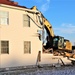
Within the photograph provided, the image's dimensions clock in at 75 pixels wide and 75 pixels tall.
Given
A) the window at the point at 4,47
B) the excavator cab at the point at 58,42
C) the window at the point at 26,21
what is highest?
the window at the point at 26,21

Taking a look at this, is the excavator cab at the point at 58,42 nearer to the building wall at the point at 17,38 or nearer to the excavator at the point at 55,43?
the excavator at the point at 55,43

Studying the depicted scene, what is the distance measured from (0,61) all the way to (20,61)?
2717 millimetres

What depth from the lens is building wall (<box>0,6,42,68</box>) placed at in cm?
2573

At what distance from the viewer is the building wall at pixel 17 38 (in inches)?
1013

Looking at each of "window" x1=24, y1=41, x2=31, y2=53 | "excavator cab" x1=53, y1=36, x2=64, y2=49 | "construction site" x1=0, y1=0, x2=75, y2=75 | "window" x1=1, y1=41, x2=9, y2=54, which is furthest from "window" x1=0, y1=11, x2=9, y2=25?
"excavator cab" x1=53, y1=36, x2=64, y2=49

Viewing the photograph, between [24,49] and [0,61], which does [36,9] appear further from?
[0,61]

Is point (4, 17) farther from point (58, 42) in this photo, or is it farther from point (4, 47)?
point (58, 42)

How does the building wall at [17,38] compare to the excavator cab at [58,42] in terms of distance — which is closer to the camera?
the building wall at [17,38]

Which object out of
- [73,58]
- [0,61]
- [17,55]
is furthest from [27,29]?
[73,58]

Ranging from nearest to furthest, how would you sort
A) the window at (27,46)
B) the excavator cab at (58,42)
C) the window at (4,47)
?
the window at (4,47) → the window at (27,46) → the excavator cab at (58,42)

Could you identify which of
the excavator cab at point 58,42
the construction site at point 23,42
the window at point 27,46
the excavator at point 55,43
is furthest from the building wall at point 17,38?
the excavator cab at point 58,42

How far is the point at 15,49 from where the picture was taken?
1046 inches

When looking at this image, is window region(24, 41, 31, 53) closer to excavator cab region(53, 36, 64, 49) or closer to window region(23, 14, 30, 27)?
window region(23, 14, 30, 27)

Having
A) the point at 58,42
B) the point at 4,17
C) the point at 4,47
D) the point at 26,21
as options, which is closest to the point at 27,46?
the point at 26,21
